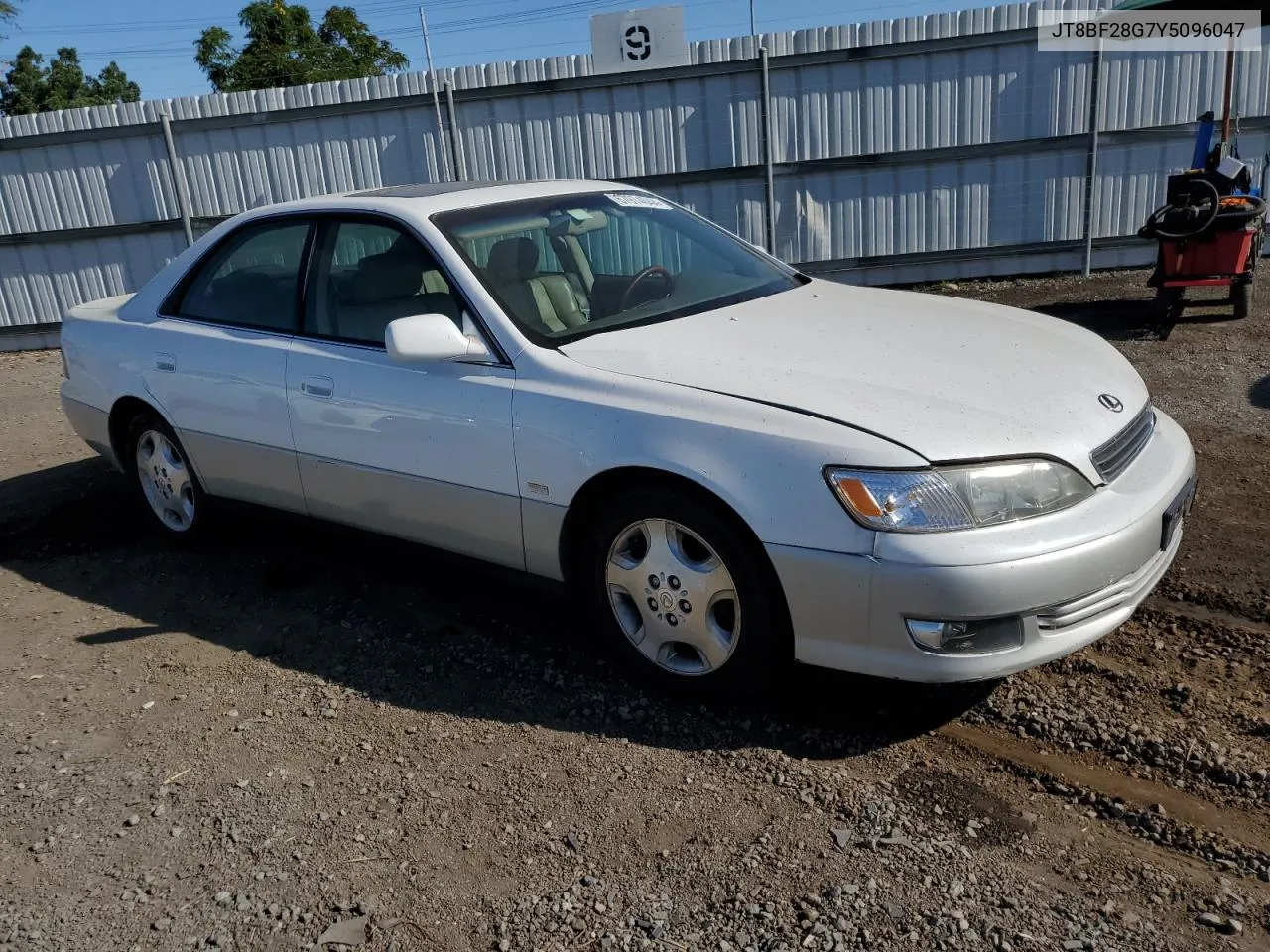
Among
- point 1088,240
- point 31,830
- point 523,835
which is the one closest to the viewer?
point 523,835

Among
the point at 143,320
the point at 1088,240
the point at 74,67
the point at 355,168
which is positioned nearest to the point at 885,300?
the point at 143,320

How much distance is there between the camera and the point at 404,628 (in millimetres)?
4371

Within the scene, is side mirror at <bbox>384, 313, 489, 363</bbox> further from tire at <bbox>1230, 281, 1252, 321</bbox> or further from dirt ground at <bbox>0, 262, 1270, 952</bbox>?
tire at <bbox>1230, 281, 1252, 321</bbox>

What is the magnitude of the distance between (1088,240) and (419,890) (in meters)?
9.81

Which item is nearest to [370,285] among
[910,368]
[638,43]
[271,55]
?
[910,368]

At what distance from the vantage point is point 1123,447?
11.3 feet

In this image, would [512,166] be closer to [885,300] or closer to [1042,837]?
[885,300]

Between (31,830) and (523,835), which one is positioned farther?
(31,830)

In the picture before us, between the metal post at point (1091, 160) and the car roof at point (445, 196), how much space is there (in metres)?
7.17

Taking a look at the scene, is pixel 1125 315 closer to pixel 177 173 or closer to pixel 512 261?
pixel 512 261

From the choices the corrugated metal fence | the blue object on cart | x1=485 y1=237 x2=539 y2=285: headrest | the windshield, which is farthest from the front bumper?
the corrugated metal fence

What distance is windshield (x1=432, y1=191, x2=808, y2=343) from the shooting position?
158 inches

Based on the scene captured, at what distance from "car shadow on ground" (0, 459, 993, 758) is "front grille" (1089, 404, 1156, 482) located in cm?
82

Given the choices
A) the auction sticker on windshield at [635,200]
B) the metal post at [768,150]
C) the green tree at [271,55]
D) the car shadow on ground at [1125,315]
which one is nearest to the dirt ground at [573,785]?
the auction sticker on windshield at [635,200]
